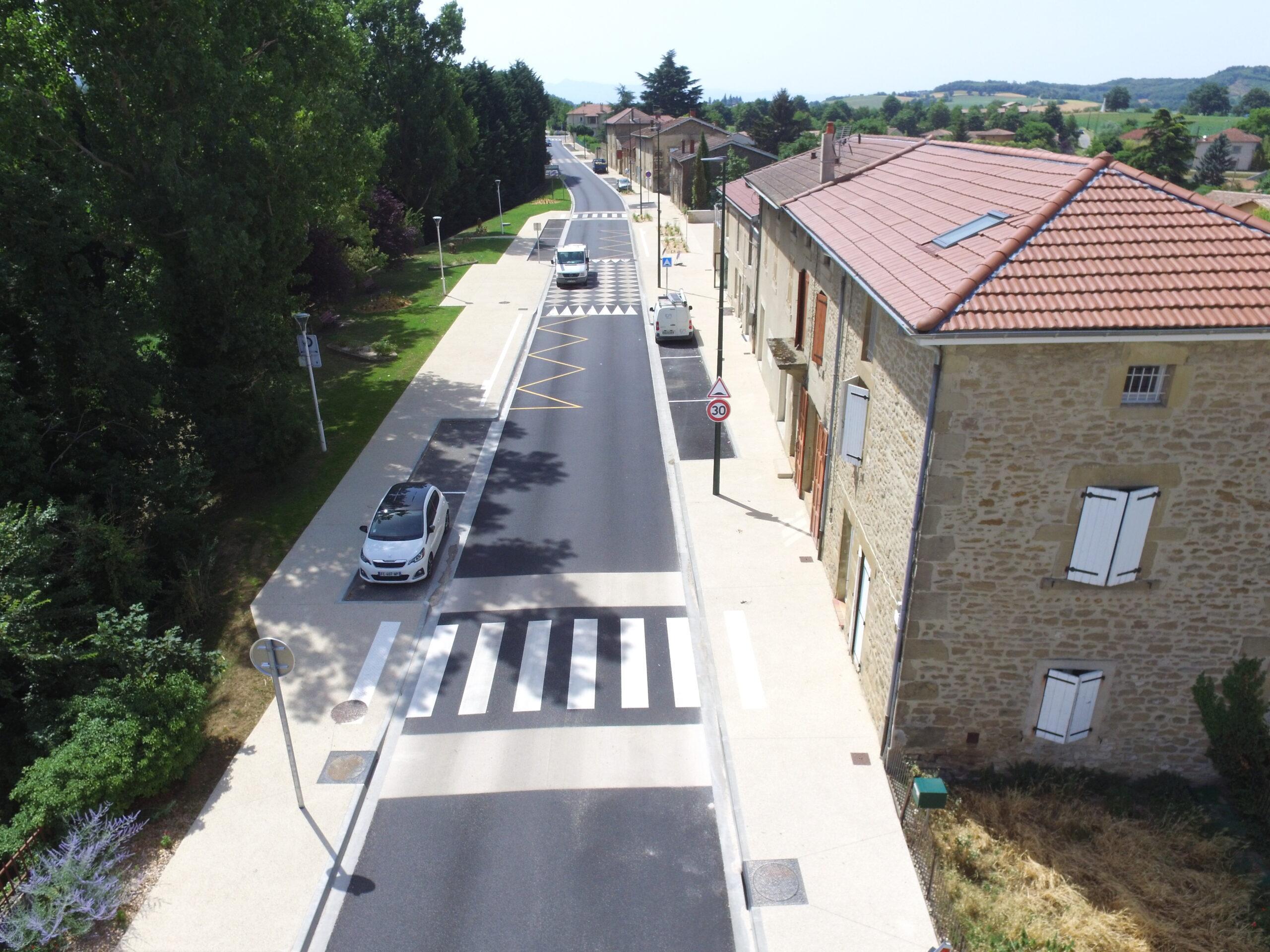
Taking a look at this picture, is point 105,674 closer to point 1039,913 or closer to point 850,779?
point 850,779

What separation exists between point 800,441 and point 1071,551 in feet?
32.9

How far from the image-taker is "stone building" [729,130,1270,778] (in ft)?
34.0

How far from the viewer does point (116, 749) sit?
11.5m

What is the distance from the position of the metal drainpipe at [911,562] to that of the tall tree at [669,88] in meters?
119

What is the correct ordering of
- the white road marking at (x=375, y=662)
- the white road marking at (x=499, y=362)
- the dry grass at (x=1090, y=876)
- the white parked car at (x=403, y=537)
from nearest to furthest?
1. the dry grass at (x=1090, y=876)
2. the white road marking at (x=375, y=662)
3. the white parked car at (x=403, y=537)
4. the white road marking at (x=499, y=362)

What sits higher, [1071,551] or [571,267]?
[1071,551]

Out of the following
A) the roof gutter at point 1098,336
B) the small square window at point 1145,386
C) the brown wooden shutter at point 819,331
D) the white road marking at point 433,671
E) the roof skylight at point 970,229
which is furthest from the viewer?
the brown wooden shutter at point 819,331

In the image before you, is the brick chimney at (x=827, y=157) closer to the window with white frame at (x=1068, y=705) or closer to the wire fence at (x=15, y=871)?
the window with white frame at (x=1068, y=705)

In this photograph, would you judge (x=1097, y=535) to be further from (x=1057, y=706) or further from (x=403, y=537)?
(x=403, y=537)

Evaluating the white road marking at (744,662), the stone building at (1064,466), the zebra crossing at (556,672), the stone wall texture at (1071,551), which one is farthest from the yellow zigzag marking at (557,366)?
the stone wall texture at (1071,551)

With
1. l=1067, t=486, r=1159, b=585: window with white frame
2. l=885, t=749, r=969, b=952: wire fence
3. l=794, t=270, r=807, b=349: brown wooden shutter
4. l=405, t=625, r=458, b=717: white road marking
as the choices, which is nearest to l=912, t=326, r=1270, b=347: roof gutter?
l=1067, t=486, r=1159, b=585: window with white frame

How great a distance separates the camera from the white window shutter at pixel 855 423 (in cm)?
1442

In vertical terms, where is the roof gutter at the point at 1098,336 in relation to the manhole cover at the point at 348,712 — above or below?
above

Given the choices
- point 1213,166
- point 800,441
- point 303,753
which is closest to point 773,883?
point 303,753
